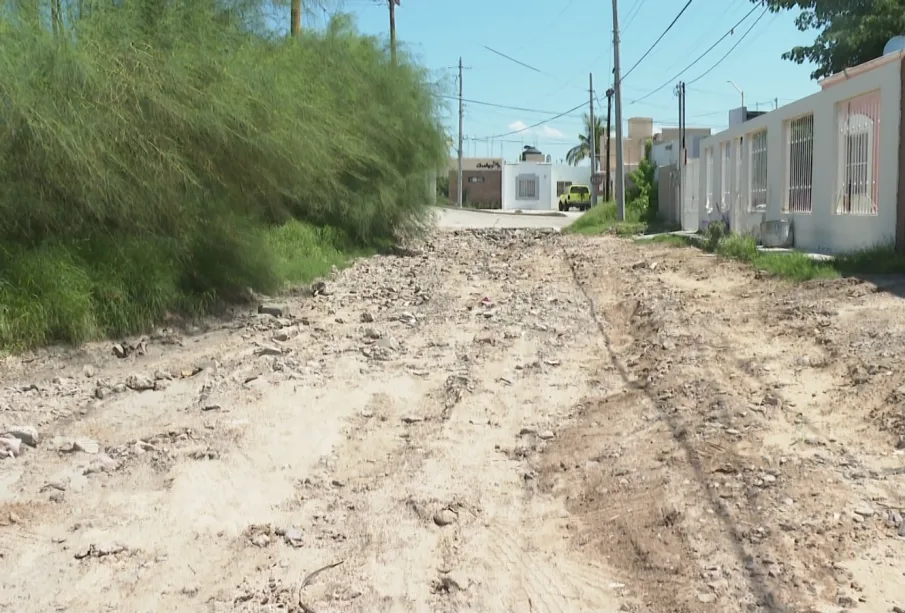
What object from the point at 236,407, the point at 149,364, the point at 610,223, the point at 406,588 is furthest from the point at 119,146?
the point at 610,223

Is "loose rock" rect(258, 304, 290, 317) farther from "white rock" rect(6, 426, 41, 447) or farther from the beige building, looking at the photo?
the beige building

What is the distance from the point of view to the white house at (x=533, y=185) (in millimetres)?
64938

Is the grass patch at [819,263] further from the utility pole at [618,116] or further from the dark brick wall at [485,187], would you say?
the dark brick wall at [485,187]

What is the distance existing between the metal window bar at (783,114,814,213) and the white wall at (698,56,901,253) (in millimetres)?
108

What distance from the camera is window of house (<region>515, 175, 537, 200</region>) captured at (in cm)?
6556

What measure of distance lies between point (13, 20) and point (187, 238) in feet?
9.85

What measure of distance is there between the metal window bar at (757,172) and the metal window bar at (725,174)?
1791mm

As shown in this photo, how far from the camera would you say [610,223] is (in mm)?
31625

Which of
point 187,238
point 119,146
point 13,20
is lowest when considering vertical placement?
point 187,238

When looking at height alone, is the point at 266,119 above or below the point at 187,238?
above

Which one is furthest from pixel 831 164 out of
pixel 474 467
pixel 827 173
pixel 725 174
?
pixel 474 467

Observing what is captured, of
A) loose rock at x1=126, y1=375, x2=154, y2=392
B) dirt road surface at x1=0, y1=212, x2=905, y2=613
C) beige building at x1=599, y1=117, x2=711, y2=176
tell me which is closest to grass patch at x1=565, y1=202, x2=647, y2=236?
dirt road surface at x1=0, y1=212, x2=905, y2=613

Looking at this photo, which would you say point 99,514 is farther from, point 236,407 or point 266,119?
point 266,119

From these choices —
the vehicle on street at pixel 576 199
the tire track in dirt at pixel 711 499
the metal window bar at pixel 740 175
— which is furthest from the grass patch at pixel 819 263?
the vehicle on street at pixel 576 199
